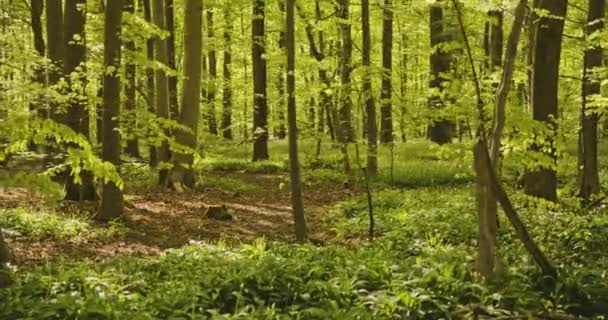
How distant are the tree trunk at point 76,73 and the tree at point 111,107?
102 cm

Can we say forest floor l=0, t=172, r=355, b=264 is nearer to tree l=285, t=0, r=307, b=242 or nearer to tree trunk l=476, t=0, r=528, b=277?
tree l=285, t=0, r=307, b=242

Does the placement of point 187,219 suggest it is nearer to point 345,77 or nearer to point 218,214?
point 218,214

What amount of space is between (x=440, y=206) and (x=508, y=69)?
255 inches

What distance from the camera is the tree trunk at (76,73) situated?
12703 millimetres

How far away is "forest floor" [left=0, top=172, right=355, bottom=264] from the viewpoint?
10.0 metres

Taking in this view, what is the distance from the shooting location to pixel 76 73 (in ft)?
40.6

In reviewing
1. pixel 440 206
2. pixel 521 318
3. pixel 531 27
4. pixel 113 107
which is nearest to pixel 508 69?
pixel 521 318

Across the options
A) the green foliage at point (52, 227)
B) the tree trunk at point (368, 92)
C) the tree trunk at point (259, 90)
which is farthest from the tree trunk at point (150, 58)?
the tree trunk at point (368, 92)

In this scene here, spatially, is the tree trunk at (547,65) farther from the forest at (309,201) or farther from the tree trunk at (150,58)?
the tree trunk at (150,58)

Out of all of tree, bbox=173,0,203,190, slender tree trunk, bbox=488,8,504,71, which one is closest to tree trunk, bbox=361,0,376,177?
slender tree trunk, bbox=488,8,504,71

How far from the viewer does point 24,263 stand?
859 cm

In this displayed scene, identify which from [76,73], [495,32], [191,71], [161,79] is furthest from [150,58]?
[495,32]

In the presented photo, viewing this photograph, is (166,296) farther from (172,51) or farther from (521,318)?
(172,51)

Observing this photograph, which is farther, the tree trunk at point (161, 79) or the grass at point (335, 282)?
the tree trunk at point (161, 79)
